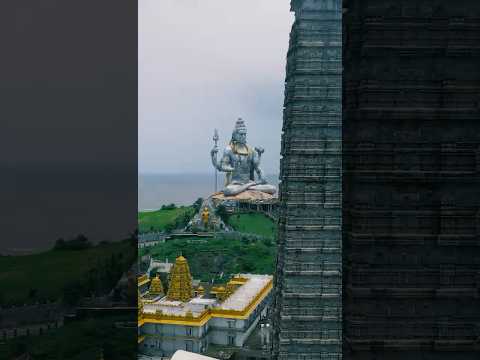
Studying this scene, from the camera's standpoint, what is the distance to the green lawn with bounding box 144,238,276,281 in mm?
26562

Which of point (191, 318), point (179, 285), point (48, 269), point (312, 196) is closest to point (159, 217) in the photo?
point (179, 285)

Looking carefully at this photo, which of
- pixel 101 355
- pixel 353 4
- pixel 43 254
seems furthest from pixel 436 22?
pixel 43 254

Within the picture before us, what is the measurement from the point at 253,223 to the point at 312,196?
21491 mm

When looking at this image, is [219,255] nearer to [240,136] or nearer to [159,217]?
[240,136]

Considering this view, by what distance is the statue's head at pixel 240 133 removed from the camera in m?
32.5

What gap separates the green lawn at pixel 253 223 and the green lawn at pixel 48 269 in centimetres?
1244

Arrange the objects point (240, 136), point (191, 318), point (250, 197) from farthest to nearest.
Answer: point (240, 136) → point (250, 197) → point (191, 318)

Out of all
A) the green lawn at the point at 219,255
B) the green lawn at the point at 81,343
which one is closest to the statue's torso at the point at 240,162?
the green lawn at the point at 219,255

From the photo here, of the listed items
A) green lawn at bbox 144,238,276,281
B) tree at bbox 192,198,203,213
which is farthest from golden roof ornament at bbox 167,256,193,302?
tree at bbox 192,198,203,213

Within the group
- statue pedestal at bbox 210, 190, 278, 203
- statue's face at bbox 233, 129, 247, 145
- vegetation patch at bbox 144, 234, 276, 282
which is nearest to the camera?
vegetation patch at bbox 144, 234, 276, 282

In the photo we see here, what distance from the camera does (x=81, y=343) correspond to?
16578mm

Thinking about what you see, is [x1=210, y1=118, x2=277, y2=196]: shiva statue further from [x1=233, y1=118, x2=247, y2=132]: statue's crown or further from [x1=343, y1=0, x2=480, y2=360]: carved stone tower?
[x1=343, y1=0, x2=480, y2=360]: carved stone tower

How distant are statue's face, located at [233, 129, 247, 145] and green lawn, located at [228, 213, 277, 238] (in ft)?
14.6

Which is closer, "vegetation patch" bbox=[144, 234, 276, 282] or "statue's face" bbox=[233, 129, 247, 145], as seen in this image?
"vegetation patch" bbox=[144, 234, 276, 282]
